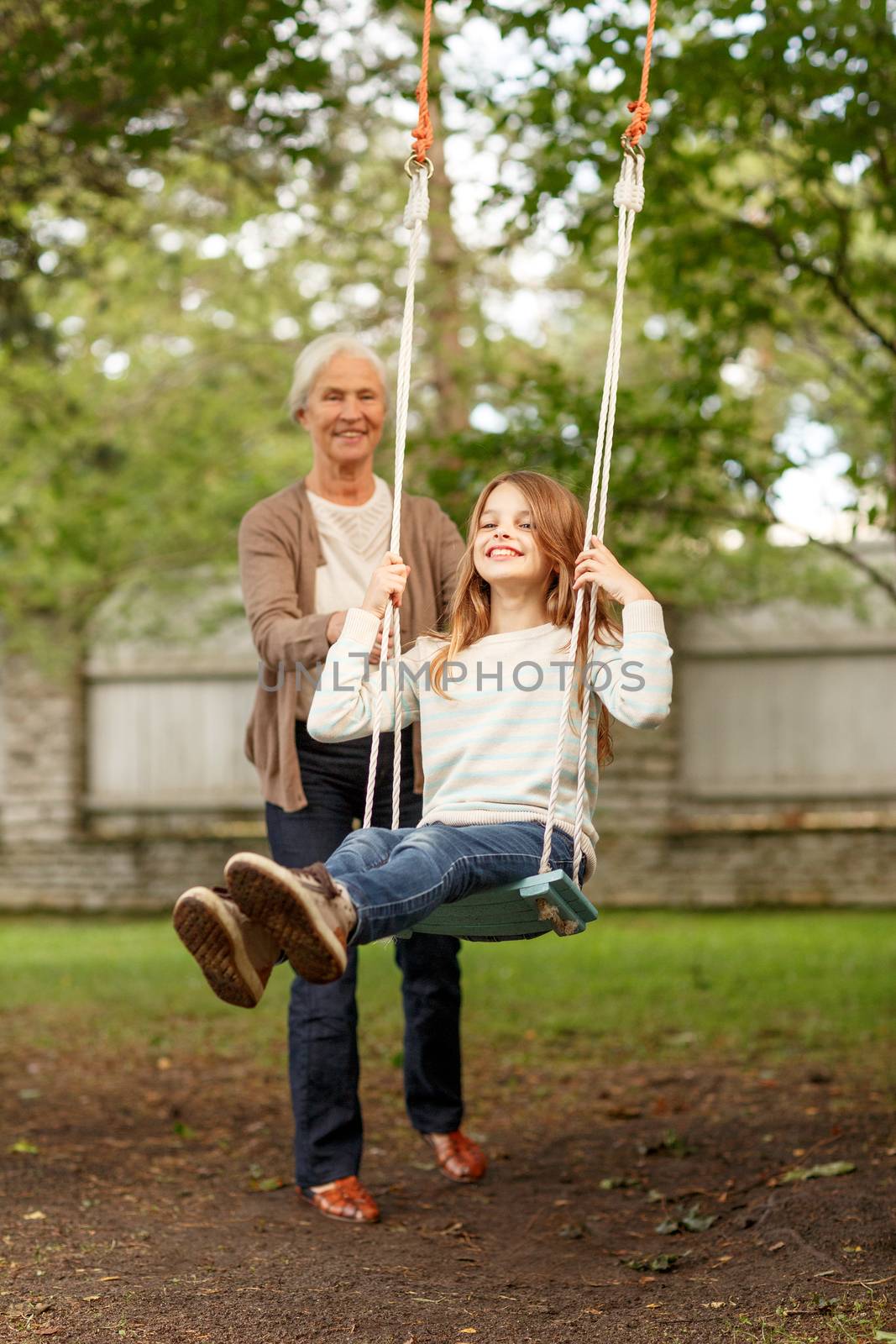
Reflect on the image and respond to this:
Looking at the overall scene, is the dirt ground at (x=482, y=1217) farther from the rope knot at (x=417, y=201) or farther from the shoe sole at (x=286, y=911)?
the rope knot at (x=417, y=201)

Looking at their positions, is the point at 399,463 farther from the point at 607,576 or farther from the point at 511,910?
the point at 511,910

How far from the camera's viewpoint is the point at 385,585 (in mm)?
2748

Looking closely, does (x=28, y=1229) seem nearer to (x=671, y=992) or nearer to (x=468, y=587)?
(x=468, y=587)

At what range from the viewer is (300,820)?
314 centimetres

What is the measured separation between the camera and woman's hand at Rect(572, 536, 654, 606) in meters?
2.66

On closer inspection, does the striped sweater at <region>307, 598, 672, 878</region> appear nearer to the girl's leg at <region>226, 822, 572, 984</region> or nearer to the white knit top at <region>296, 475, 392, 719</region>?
the girl's leg at <region>226, 822, 572, 984</region>

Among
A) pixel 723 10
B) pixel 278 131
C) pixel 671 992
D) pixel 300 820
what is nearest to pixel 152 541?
pixel 278 131

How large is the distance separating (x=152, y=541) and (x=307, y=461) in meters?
1.35

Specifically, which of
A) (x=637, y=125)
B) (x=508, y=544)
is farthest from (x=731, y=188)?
(x=508, y=544)

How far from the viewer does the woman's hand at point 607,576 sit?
8.71 ft

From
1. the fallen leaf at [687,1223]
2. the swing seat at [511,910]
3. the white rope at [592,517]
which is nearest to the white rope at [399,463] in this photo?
the swing seat at [511,910]

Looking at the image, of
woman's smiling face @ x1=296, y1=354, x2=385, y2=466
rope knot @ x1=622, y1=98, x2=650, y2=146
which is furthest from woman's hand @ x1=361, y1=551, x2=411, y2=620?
rope knot @ x1=622, y1=98, x2=650, y2=146

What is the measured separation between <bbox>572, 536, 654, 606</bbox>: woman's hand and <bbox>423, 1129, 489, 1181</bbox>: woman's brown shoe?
1576 mm

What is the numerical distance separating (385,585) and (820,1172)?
1.75m
